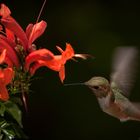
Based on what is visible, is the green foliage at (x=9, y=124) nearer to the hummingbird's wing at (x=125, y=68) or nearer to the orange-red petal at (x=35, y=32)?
the orange-red petal at (x=35, y=32)

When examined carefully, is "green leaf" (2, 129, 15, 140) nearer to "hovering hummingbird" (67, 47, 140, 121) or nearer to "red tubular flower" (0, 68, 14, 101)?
"red tubular flower" (0, 68, 14, 101)

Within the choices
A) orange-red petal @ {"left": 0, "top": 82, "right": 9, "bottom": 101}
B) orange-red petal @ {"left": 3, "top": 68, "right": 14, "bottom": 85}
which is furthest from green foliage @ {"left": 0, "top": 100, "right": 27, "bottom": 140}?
orange-red petal @ {"left": 3, "top": 68, "right": 14, "bottom": 85}

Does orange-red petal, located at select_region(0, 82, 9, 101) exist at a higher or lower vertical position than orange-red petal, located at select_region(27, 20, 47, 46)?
lower

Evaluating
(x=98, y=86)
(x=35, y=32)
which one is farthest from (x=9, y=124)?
(x=98, y=86)

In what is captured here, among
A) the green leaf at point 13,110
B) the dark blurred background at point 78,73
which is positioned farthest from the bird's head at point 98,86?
the dark blurred background at point 78,73

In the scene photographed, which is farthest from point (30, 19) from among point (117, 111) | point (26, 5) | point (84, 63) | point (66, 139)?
point (117, 111)

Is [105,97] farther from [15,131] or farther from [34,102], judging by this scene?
[34,102]

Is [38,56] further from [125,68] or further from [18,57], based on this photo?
[125,68]
